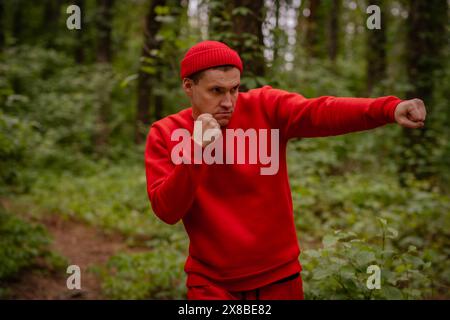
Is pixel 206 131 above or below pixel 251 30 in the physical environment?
below

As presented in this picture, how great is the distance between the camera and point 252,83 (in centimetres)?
425

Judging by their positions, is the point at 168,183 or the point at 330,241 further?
the point at 330,241

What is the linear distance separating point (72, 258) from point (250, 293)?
186 inches

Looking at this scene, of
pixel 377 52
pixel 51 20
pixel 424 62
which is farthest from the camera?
pixel 51 20

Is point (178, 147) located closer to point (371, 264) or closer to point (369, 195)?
point (371, 264)

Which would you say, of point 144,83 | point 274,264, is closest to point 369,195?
point 274,264

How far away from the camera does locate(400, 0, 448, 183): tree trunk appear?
8414 millimetres

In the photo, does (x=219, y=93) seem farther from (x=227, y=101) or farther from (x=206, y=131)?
(x=206, y=131)

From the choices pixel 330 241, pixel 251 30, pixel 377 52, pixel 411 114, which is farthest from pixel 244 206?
pixel 377 52

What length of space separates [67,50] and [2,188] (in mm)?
17097

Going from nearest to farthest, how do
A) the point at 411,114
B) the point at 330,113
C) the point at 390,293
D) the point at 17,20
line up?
the point at 411,114 → the point at 330,113 → the point at 390,293 → the point at 17,20

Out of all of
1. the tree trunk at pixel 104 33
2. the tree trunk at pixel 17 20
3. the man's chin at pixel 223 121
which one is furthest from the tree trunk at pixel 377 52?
the tree trunk at pixel 17 20

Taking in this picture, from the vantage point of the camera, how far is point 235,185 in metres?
2.55

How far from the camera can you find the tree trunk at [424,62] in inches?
331
